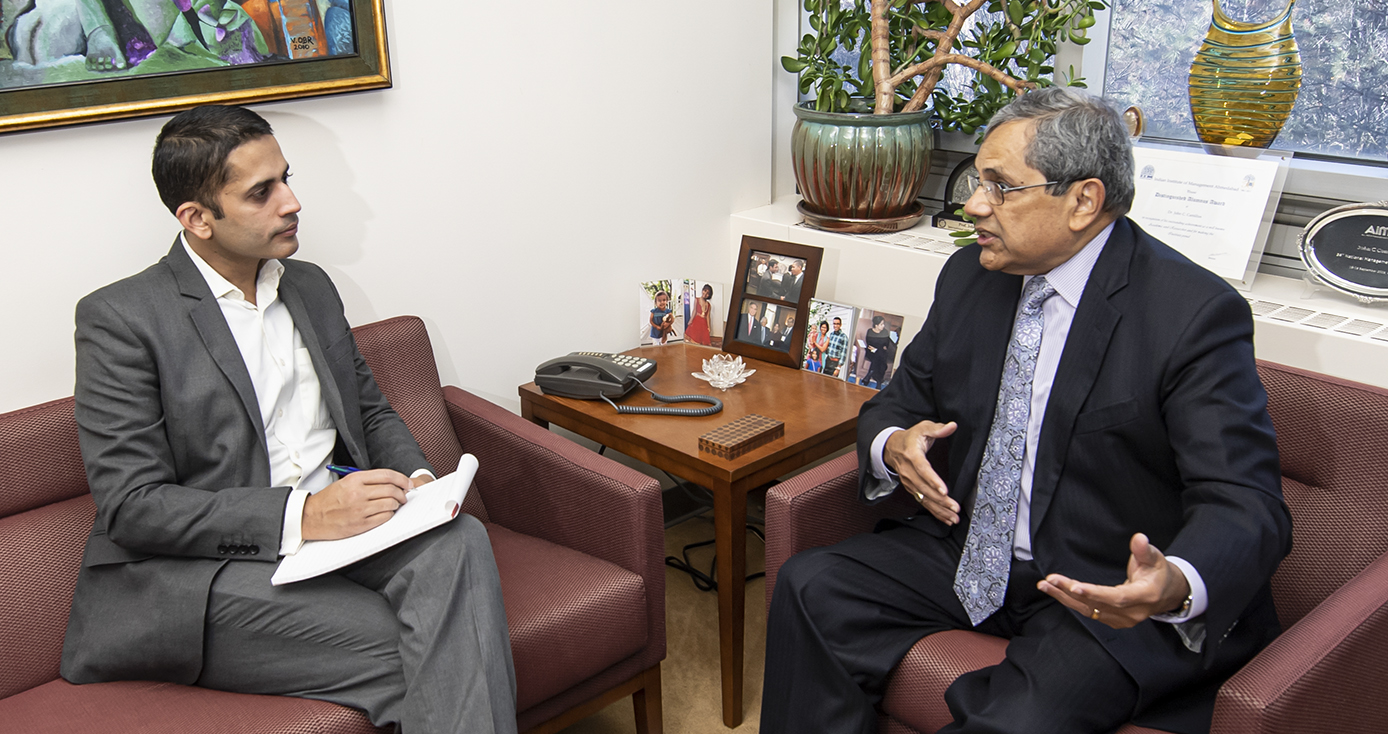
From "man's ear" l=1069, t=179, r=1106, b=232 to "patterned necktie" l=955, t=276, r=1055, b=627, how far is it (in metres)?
0.12

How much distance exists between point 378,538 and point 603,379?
2.81ft

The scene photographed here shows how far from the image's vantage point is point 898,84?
2.79m

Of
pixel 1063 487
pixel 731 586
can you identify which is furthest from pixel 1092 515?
pixel 731 586

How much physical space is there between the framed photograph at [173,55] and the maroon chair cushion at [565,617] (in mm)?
1127

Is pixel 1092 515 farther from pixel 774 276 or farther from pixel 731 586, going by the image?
pixel 774 276

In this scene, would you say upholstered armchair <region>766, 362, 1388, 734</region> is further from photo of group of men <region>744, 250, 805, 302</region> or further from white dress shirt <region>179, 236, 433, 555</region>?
white dress shirt <region>179, 236, 433, 555</region>

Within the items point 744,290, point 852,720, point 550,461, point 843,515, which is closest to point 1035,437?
point 843,515

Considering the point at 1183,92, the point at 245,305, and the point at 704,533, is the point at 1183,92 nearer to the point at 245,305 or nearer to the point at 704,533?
the point at 704,533

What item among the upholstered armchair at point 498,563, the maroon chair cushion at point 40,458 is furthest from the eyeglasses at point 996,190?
the maroon chair cushion at point 40,458

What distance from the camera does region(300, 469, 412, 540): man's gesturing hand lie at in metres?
1.82

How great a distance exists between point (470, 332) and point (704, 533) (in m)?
1.03

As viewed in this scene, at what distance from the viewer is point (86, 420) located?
1782mm

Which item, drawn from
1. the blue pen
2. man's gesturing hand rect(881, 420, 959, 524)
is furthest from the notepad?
man's gesturing hand rect(881, 420, 959, 524)

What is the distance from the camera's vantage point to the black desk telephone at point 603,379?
8.23 feet
